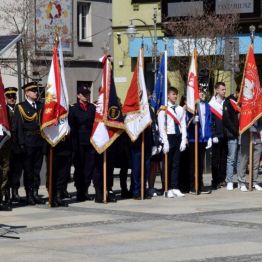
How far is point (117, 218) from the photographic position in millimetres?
16016

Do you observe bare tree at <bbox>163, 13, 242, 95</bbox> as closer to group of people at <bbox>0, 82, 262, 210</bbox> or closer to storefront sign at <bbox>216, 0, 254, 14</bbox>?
storefront sign at <bbox>216, 0, 254, 14</bbox>

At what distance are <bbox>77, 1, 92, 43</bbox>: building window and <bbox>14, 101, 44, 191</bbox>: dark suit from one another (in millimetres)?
30919

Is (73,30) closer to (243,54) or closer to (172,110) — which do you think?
(243,54)

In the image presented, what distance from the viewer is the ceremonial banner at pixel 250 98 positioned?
20.8 m

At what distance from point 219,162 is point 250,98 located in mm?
1440

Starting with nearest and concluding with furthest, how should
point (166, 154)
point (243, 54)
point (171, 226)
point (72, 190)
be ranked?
1. point (171, 226)
2. point (166, 154)
3. point (72, 190)
4. point (243, 54)

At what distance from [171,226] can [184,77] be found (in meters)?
27.7

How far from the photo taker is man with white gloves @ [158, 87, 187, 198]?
19406mm

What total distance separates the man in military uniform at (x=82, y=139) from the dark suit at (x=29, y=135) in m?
0.67

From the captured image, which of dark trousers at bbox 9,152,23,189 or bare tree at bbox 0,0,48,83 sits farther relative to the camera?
bare tree at bbox 0,0,48,83

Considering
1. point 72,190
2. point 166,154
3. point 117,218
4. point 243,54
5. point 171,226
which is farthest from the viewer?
point 243,54

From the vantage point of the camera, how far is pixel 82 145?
61.5ft

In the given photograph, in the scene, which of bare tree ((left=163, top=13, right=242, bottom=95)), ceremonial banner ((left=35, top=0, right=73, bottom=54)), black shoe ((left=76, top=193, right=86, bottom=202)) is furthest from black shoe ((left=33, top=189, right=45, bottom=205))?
ceremonial banner ((left=35, top=0, right=73, bottom=54))

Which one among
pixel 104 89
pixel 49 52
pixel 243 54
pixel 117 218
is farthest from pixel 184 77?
pixel 117 218
